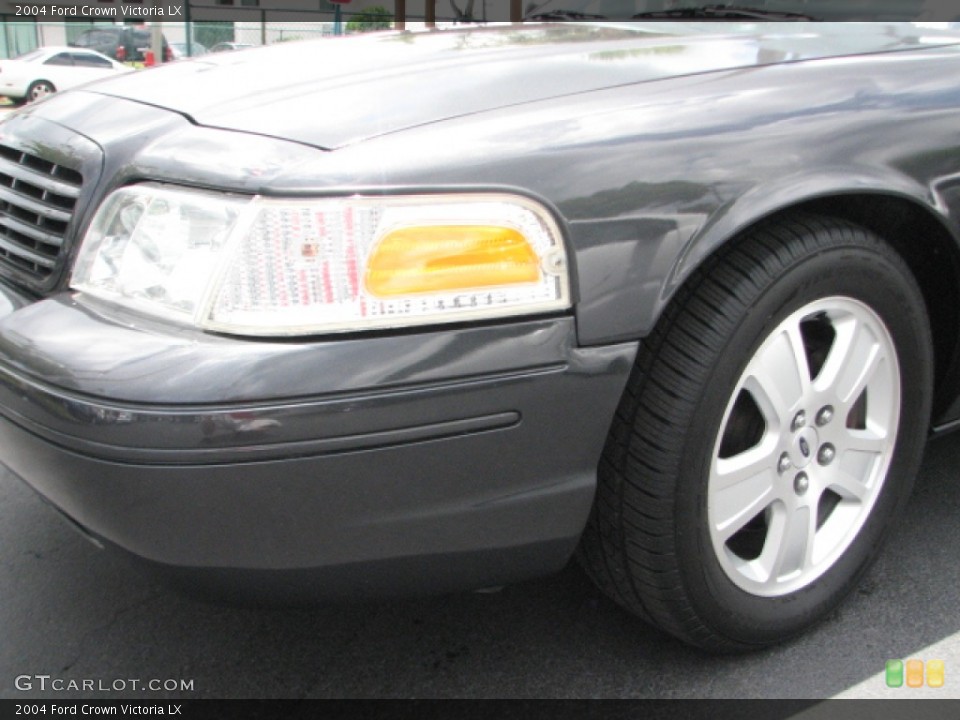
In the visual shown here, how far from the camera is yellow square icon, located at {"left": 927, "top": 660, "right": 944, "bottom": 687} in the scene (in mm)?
2018

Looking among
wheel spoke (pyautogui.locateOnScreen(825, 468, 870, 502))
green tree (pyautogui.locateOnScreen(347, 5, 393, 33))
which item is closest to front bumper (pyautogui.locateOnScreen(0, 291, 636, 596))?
wheel spoke (pyautogui.locateOnScreen(825, 468, 870, 502))


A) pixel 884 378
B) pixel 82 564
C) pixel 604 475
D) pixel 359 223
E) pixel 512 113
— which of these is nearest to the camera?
pixel 359 223

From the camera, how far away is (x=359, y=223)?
1.51m

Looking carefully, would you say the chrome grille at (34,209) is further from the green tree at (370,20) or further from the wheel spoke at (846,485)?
the green tree at (370,20)

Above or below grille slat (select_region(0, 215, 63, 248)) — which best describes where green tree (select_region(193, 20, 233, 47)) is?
below

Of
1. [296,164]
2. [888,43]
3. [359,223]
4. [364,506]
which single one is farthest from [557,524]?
[888,43]

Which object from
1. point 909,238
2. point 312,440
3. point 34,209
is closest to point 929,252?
point 909,238

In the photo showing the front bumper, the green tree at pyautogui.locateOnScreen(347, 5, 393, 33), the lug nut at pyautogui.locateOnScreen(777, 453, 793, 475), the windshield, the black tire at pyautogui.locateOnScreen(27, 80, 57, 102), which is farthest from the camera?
the black tire at pyautogui.locateOnScreen(27, 80, 57, 102)

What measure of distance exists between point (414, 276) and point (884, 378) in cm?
110

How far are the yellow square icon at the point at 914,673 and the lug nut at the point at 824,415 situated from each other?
55cm

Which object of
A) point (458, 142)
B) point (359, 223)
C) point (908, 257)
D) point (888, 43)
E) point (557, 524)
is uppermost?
point (888, 43)

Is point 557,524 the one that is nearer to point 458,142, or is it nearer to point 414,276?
point 414,276

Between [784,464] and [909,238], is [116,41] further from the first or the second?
[784,464]

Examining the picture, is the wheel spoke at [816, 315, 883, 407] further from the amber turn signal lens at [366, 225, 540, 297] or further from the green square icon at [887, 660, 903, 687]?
the amber turn signal lens at [366, 225, 540, 297]
